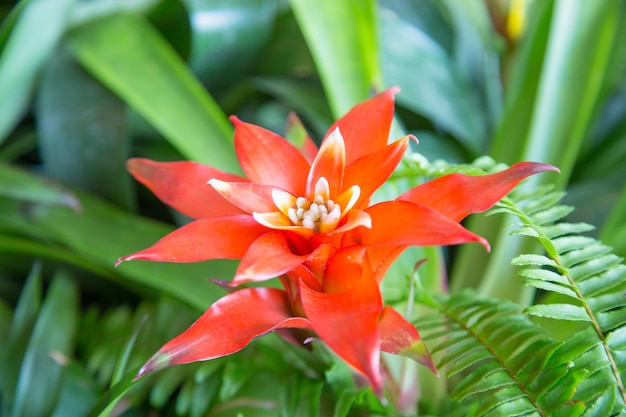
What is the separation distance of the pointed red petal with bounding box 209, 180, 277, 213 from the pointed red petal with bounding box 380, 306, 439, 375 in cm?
14

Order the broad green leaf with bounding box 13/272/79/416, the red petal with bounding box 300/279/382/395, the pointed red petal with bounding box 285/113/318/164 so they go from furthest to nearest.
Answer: the broad green leaf with bounding box 13/272/79/416, the pointed red petal with bounding box 285/113/318/164, the red petal with bounding box 300/279/382/395

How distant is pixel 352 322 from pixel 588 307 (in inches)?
9.4

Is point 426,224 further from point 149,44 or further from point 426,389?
point 149,44

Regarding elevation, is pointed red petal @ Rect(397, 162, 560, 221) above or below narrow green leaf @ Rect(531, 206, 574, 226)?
above

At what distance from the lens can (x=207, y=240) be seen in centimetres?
49

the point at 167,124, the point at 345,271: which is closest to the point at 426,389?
the point at 345,271

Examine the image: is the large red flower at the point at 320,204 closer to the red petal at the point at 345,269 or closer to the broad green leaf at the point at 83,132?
the red petal at the point at 345,269

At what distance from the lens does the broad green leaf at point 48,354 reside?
79 cm

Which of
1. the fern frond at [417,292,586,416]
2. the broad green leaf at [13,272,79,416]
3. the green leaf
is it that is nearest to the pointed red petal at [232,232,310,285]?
the fern frond at [417,292,586,416]

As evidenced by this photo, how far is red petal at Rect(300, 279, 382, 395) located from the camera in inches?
15.2

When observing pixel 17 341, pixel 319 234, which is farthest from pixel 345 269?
pixel 17 341

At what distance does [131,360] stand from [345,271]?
45 cm

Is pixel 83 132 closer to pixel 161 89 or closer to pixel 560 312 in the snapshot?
pixel 161 89

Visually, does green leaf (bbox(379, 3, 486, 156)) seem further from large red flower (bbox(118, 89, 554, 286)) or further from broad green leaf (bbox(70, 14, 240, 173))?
large red flower (bbox(118, 89, 554, 286))
